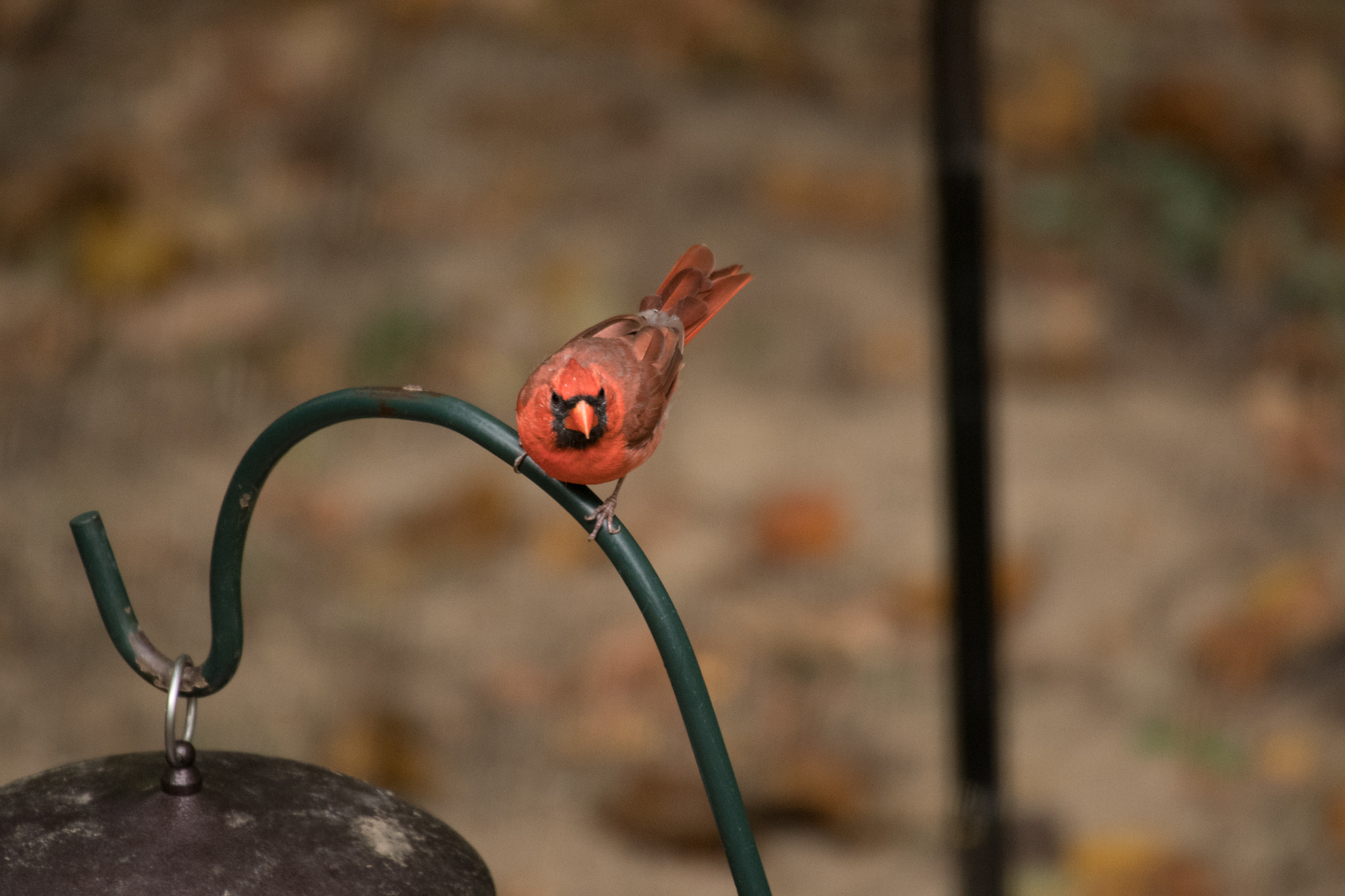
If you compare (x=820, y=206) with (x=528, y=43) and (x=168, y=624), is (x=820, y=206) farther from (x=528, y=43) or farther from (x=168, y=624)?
(x=168, y=624)

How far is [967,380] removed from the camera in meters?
1.48

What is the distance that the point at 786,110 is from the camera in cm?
173

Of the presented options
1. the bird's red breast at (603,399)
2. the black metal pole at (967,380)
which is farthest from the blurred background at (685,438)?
the bird's red breast at (603,399)

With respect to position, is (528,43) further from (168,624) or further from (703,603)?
(168,624)

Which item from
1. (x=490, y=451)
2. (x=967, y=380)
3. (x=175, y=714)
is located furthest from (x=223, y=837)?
(x=967, y=380)

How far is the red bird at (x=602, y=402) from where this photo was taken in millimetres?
660

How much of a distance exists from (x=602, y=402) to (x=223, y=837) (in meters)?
0.27

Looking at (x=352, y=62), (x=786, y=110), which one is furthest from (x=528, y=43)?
(x=786, y=110)

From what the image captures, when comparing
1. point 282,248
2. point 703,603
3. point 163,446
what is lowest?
point 163,446

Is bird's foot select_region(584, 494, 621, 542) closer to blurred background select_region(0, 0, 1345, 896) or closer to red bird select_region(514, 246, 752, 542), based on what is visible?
red bird select_region(514, 246, 752, 542)

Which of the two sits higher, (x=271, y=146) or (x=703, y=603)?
(x=271, y=146)

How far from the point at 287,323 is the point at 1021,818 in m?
1.13

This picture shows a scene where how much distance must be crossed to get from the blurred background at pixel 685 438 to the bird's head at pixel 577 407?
996 mm

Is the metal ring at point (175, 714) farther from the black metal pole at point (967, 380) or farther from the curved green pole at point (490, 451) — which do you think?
the black metal pole at point (967, 380)
